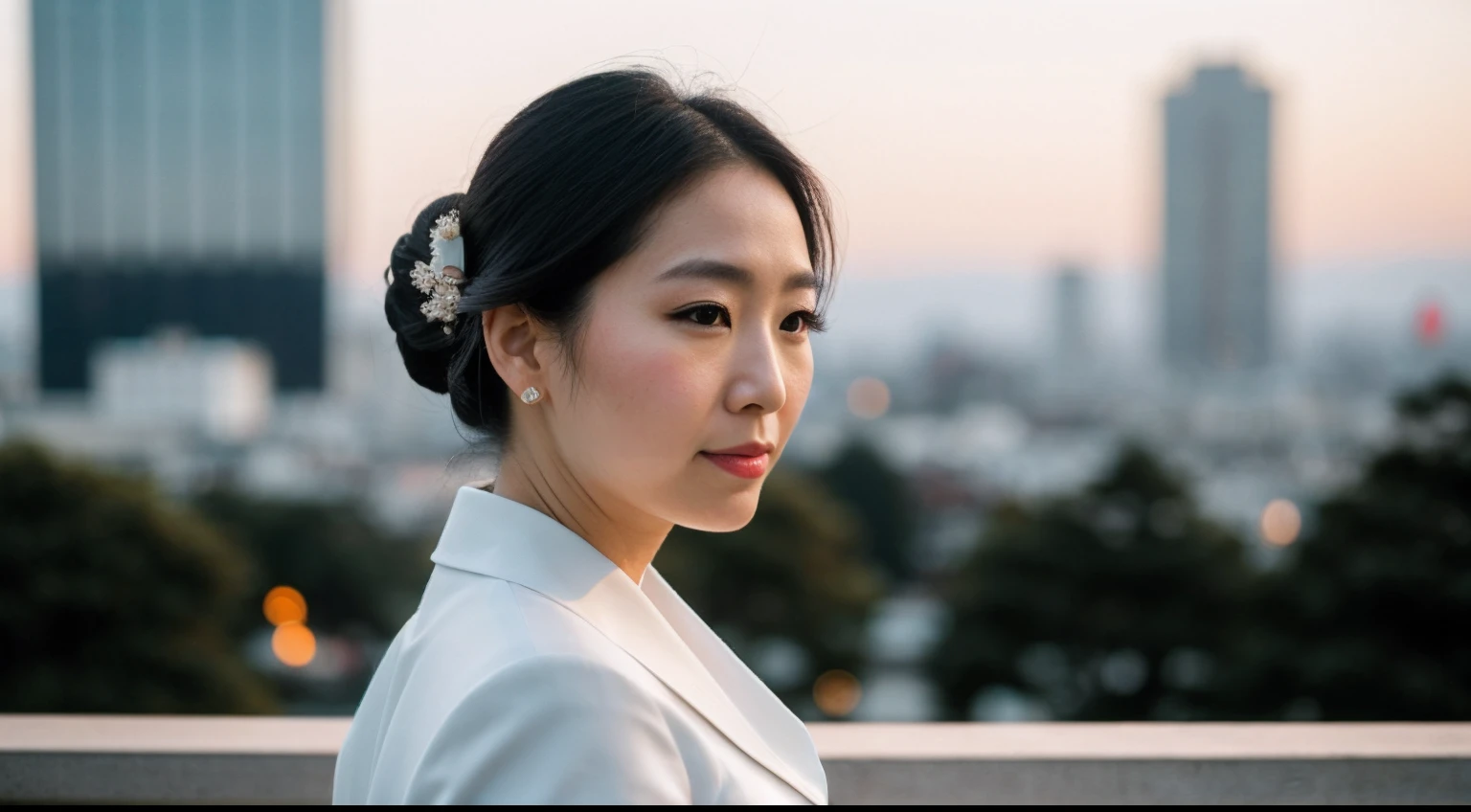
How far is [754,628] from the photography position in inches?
711

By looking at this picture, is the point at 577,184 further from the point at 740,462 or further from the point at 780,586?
the point at 780,586

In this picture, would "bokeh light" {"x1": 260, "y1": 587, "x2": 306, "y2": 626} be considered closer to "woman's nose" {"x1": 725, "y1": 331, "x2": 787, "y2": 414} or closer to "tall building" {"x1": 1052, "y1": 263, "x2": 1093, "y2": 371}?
"woman's nose" {"x1": 725, "y1": 331, "x2": 787, "y2": 414}

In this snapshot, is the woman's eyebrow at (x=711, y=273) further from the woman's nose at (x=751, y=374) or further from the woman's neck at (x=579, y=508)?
the woman's neck at (x=579, y=508)

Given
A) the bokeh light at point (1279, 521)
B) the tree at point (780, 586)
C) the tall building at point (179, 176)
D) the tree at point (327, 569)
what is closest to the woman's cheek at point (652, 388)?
the tree at point (780, 586)

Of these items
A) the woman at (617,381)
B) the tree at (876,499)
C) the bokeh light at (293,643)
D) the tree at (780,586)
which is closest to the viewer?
the woman at (617,381)

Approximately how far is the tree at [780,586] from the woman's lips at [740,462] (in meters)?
16.4

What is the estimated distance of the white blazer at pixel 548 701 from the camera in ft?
3.04

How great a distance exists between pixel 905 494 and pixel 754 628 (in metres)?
16.2

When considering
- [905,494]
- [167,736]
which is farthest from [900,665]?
[167,736]

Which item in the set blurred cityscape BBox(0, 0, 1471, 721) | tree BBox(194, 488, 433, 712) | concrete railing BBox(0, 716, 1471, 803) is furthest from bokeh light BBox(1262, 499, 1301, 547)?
concrete railing BBox(0, 716, 1471, 803)

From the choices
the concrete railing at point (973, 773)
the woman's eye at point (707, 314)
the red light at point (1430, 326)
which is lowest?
the red light at point (1430, 326)

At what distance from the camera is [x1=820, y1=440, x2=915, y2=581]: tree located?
3219 centimetres

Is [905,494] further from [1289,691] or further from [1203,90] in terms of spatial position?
[1203,90]

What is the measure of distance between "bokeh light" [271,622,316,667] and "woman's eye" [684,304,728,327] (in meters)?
19.8
